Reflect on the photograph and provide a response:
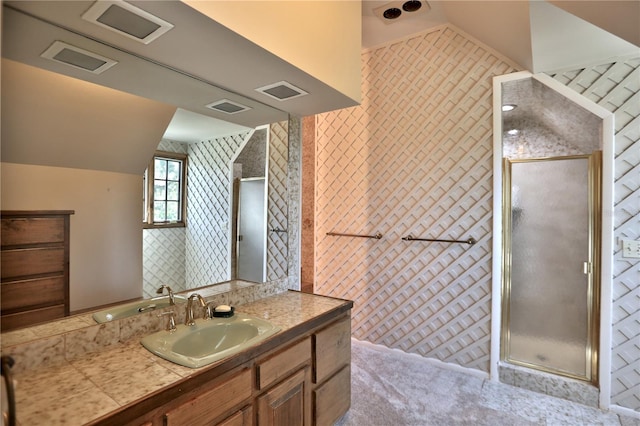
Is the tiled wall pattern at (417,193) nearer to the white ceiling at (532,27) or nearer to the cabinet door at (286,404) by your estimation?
the white ceiling at (532,27)

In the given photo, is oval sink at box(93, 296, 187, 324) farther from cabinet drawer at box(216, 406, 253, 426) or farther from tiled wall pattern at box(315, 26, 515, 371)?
tiled wall pattern at box(315, 26, 515, 371)

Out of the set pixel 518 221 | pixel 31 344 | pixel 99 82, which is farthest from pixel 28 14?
pixel 518 221

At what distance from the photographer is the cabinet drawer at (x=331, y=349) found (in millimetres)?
1695

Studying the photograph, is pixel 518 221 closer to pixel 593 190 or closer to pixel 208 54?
pixel 593 190

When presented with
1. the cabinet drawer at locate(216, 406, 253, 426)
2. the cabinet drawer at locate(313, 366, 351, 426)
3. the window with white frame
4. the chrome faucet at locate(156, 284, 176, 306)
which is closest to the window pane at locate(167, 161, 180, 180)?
the window with white frame

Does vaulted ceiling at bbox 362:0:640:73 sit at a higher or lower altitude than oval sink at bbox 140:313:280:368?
higher

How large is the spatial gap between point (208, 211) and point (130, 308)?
1.99ft

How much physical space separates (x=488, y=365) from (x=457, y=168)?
161 cm

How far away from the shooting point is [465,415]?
2.10 meters

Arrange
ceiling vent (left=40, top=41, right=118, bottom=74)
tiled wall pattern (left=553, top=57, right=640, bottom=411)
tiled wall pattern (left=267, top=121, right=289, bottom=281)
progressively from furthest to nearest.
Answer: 1. tiled wall pattern (left=267, top=121, right=289, bottom=281)
2. tiled wall pattern (left=553, top=57, right=640, bottom=411)
3. ceiling vent (left=40, top=41, right=118, bottom=74)

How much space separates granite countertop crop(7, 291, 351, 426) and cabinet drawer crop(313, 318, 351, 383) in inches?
26.3

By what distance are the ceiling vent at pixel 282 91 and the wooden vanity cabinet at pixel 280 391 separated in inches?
51.2

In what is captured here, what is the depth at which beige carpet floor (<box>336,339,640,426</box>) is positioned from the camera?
80.5 inches

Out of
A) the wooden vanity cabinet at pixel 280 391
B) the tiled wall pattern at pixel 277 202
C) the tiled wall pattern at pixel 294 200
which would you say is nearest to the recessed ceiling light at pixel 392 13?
the tiled wall pattern at pixel 294 200
